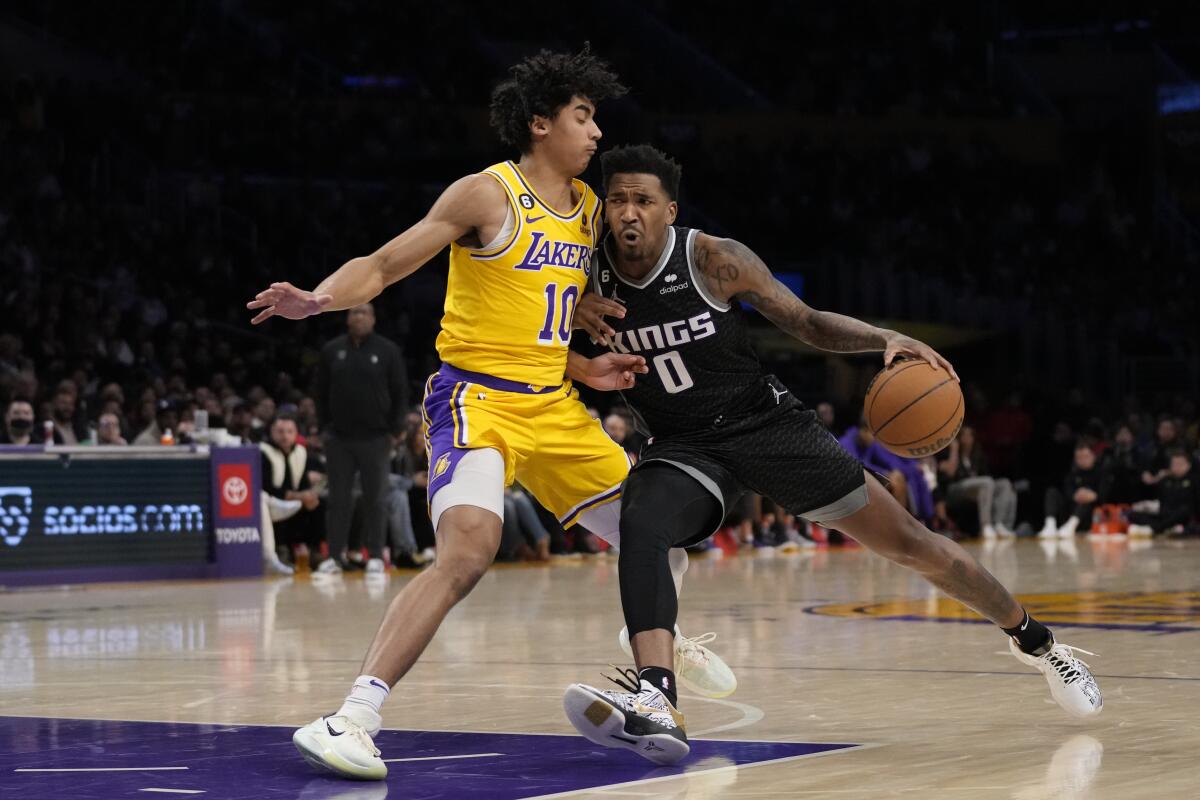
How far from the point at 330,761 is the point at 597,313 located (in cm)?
162

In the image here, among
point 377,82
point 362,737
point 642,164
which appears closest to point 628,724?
point 362,737

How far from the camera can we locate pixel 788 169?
28094 mm

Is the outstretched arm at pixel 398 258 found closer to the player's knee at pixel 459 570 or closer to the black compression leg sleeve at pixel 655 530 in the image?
the player's knee at pixel 459 570

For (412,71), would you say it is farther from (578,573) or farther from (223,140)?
(578,573)

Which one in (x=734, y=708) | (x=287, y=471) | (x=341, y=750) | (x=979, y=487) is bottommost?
(x=734, y=708)

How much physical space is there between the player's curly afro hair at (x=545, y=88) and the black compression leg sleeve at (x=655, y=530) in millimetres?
1077

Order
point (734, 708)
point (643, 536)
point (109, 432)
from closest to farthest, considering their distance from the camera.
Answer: point (643, 536)
point (734, 708)
point (109, 432)

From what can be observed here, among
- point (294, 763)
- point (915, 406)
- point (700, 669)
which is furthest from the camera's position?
point (700, 669)

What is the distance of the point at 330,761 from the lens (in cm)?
420

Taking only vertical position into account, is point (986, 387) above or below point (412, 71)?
below

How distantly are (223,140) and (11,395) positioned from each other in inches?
384

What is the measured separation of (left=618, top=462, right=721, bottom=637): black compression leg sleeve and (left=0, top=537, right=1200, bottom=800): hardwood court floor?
398mm

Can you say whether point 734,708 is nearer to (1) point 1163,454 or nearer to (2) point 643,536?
(2) point 643,536

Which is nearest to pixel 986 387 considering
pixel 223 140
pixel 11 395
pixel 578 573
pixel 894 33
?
pixel 894 33
